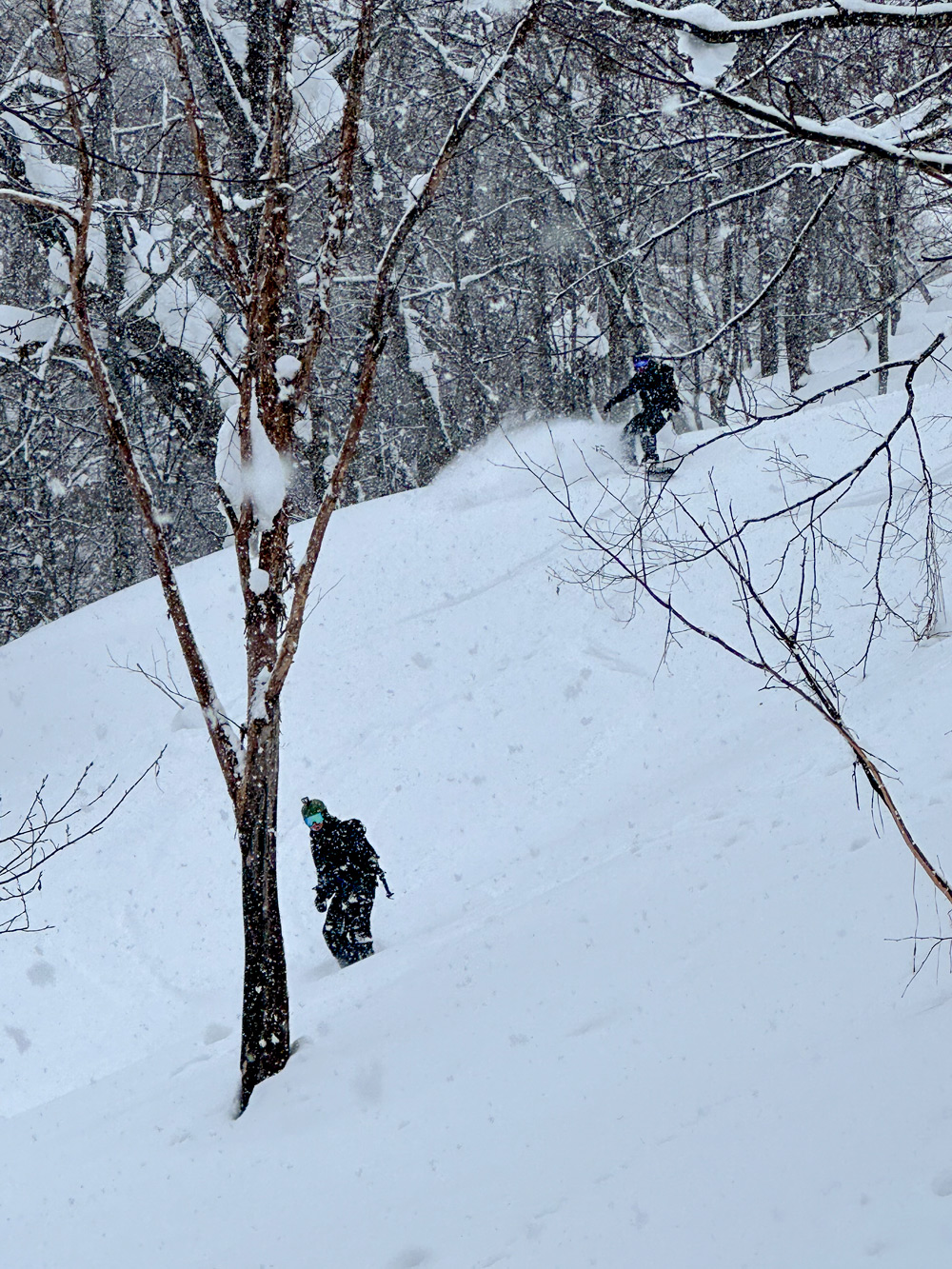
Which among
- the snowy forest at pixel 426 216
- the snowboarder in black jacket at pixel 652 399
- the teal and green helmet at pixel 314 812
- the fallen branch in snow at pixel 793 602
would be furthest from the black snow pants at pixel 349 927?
the snowboarder in black jacket at pixel 652 399

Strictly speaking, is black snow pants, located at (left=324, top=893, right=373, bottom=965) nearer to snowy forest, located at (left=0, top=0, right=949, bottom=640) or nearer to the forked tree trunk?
the forked tree trunk

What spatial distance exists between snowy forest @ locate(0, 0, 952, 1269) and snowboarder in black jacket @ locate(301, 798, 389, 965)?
0.05 meters

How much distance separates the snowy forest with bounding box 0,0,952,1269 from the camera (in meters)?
3.89

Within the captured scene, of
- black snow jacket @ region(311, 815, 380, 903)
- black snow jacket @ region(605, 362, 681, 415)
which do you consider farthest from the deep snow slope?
black snow jacket @ region(605, 362, 681, 415)

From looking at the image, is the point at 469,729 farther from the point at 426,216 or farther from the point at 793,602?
the point at 426,216

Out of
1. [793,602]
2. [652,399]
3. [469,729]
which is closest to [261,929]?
[469,729]

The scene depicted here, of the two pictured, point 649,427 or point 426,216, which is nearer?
point 649,427

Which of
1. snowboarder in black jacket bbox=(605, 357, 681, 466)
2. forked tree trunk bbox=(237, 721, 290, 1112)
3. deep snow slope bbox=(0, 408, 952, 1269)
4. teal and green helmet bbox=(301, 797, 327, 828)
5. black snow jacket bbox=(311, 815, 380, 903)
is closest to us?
deep snow slope bbox=(0, 408, 952, 1269)

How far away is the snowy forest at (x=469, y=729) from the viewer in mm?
3895

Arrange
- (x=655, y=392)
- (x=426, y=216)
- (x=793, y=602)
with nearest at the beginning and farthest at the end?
(x=793, y=602) < (x=655, y=392) < (x=426, y=216)

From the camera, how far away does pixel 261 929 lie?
5625 mm

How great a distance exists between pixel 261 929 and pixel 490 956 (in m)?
1.63

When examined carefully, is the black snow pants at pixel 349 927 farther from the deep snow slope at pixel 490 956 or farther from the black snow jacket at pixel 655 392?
the black snow jacket at pixel 655 392

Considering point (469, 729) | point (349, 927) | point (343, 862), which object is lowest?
point (349, 927)
